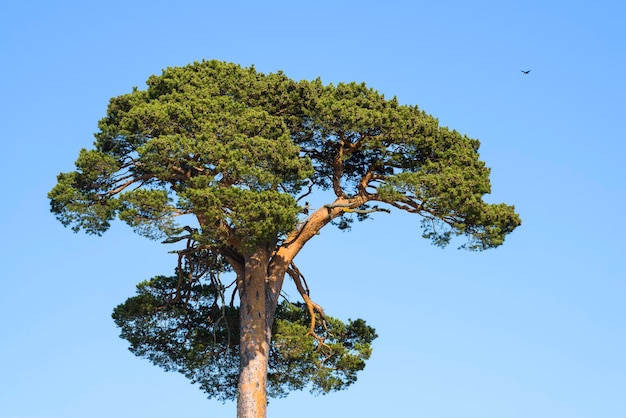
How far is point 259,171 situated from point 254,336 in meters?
4.26

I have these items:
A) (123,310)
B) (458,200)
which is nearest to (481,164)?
(458,200)

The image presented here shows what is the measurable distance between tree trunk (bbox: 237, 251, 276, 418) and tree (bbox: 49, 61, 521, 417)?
0.09ft

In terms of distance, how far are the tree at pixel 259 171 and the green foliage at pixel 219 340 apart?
3.17ft

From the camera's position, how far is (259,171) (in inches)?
1007

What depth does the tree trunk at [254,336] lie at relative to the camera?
88.2ft

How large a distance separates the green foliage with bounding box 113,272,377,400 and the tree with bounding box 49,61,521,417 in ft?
3.17

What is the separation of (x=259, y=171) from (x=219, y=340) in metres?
5.86

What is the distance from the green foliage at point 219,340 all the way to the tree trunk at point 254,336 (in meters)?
0.94

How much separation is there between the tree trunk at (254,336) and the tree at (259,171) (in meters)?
0.03

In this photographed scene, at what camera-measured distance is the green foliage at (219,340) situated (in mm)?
28766

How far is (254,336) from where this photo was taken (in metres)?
27.4

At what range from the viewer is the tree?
25.7 m

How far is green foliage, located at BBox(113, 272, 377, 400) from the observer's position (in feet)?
94.4

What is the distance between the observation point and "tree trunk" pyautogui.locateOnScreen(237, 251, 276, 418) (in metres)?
26.9
